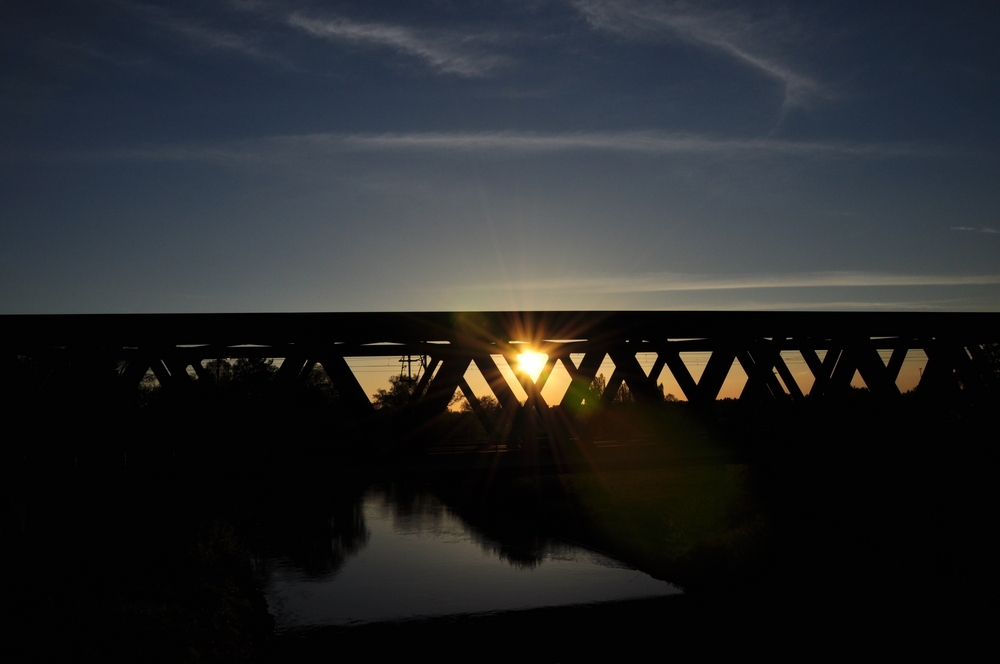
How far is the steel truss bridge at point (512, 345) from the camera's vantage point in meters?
9.57

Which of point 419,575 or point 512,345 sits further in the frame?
point 419,575

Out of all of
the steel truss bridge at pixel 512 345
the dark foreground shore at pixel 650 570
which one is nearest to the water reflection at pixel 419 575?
the dark foreground shore at pixel 650 570

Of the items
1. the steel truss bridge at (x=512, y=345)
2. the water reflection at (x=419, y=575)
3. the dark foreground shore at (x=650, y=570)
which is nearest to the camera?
the steel truss bridge at (x=512, y=345)

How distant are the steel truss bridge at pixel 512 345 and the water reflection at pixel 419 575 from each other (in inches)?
500

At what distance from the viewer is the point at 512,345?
36.7ft

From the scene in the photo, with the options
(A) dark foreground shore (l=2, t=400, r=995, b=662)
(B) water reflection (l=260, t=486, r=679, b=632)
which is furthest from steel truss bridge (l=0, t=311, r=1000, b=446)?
(B) water reflection (l=260, t=486, r=679, b=632)

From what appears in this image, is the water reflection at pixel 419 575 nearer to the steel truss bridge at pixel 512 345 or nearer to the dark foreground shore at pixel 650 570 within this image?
the dark foreground shore at pixel 650 570

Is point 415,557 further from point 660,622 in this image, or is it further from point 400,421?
point 400,421

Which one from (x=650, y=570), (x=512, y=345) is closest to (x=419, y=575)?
(x=650, y=570)

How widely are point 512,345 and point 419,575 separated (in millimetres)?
19275

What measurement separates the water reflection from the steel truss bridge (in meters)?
12.7

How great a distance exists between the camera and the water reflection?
2273 centimetres

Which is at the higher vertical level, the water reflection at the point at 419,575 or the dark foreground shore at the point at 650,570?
the dark foreground shore at the point at 650,570

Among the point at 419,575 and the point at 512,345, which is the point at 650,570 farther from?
the point at 512,345
